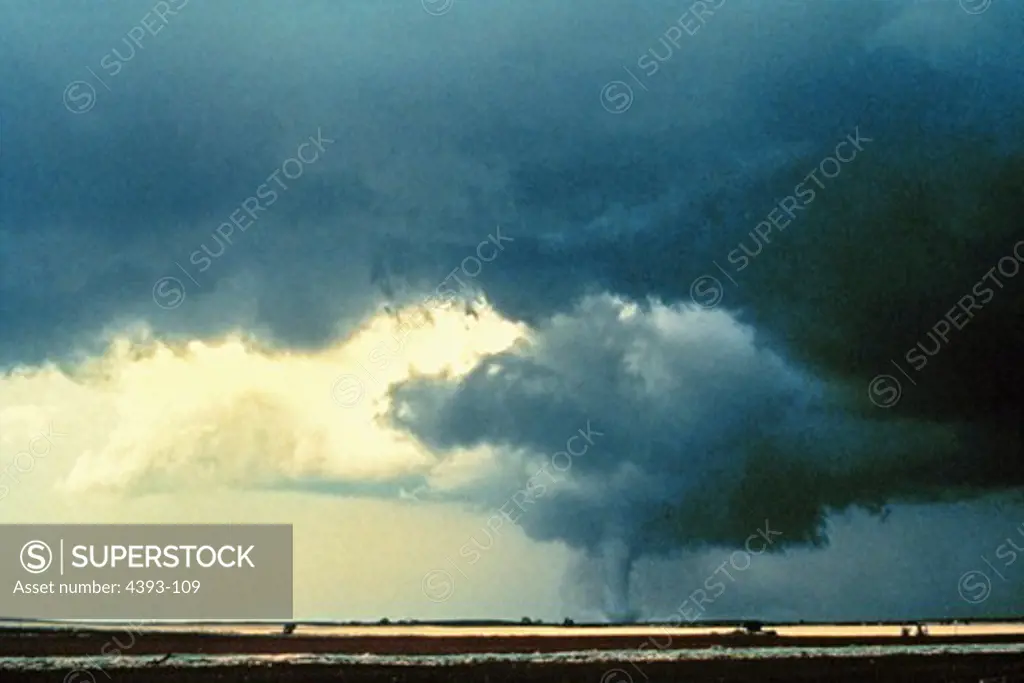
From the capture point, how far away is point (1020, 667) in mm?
46312

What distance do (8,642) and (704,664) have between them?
32983mm

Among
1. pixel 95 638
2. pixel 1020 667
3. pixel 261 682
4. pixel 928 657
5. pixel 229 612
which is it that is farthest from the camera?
pixel 95 638

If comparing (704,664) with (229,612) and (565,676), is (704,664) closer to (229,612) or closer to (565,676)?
(565,676)

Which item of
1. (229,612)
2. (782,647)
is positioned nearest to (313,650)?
(229,612)

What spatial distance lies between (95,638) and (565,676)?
30027 millimetres

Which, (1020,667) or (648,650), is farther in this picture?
(648,650)

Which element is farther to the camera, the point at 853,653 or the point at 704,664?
the point at 853,653

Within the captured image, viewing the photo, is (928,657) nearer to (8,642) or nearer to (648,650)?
(648,650)

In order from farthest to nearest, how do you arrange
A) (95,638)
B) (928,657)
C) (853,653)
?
(95,638)
(853,653)
(928,657)

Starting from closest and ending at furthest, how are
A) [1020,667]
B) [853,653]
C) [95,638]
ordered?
[1020,667]
[853,653]
[95,638]

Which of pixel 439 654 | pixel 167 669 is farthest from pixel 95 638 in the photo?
pixel 439 654

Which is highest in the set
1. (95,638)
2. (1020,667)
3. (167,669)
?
(95,638)

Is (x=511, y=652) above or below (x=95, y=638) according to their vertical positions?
below

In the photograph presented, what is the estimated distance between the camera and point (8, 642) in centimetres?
5028
